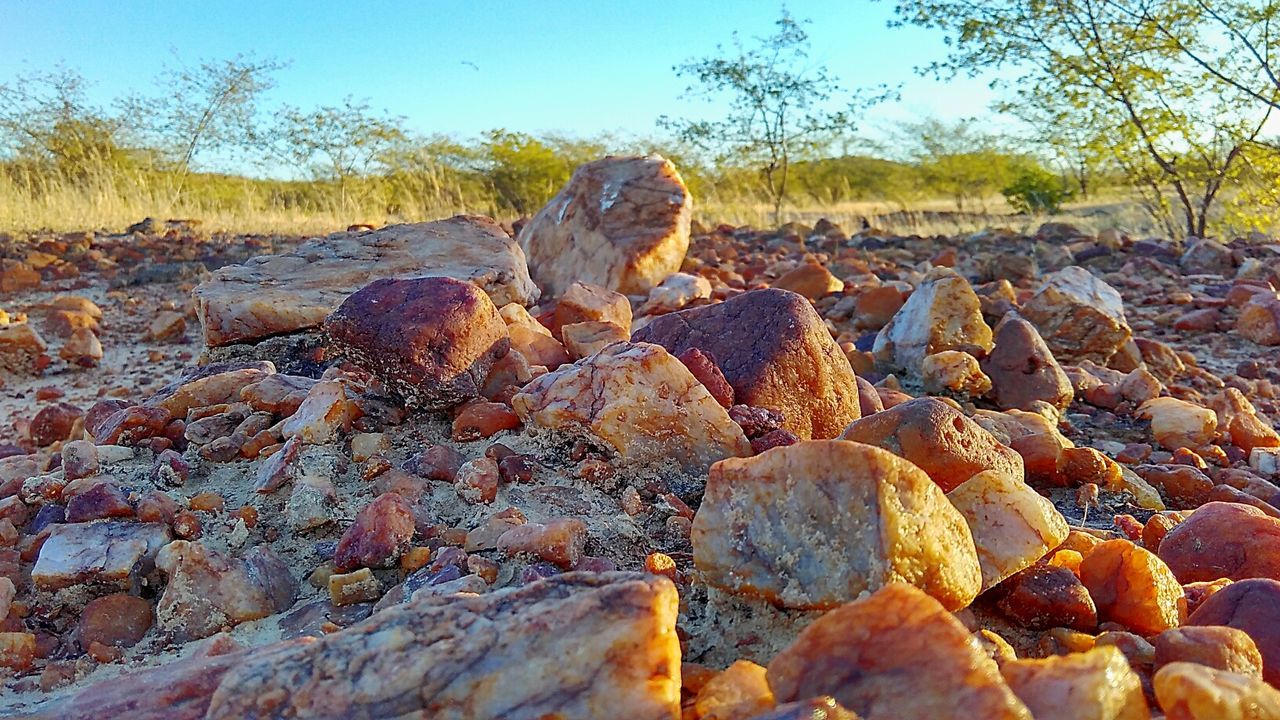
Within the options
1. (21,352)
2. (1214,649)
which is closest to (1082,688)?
(1214,649)

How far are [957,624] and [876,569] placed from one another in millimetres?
260

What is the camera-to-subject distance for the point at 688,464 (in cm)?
200

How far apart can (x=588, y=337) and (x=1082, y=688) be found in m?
1.98

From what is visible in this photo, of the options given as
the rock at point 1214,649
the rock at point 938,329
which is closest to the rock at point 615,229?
the rock at point 938,329

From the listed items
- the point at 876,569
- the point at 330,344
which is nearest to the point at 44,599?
the point at 330,344

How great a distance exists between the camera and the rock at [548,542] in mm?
1636

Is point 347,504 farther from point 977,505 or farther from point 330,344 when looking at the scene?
point 977,505

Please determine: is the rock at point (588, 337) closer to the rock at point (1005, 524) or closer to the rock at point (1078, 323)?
the rock at point (1005, 524)

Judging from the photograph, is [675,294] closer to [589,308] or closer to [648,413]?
[589,308]

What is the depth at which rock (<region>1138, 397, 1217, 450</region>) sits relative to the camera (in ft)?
10.1

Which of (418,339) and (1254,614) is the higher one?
(418,339)

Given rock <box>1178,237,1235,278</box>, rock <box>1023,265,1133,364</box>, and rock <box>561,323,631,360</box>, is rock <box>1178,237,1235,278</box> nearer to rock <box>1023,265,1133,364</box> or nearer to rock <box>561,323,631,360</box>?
rock <box>1023,265,1133,364</box>

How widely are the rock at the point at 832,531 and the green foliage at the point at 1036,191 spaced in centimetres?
2096

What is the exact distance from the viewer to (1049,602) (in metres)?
1.42
